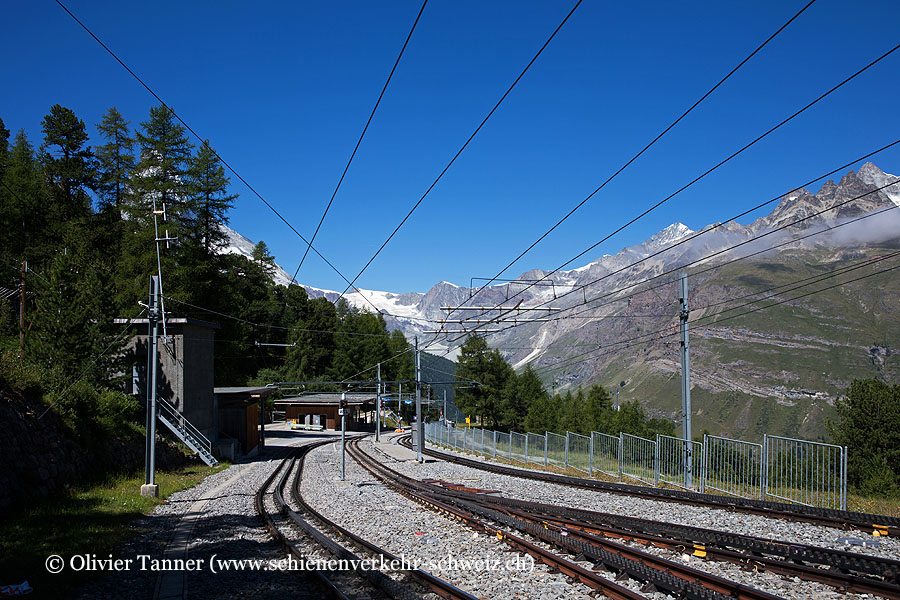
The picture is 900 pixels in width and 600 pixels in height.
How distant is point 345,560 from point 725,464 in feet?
48.9

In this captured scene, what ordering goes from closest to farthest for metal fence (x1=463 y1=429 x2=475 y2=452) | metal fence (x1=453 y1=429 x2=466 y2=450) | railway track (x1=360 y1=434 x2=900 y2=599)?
railway track (x1=360 y1=434 x2=900 y2=599), metal fence (x1=463 y1=429 x2=475 y2=452), metal fence (x1=453 y1=429 x2=466 y2=450)

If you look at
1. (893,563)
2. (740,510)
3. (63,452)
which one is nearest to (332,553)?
(893,563)

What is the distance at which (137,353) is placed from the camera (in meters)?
31.1

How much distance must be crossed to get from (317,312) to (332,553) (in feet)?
283

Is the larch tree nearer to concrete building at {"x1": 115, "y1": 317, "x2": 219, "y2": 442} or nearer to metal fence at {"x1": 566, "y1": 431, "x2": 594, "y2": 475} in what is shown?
concrete building at {"x1": 115, "y1": 317, "x2": 219, "y2": 442}

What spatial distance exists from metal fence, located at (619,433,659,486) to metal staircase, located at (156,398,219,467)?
64.0 ft

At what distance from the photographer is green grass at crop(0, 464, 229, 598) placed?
930cm

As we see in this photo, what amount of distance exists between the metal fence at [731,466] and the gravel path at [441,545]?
10.1 metres

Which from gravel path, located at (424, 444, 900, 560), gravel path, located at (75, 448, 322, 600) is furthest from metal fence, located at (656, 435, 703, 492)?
gravel path, located at (75, 448, 322, 600)

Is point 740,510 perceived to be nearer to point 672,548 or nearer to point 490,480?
point 672,548

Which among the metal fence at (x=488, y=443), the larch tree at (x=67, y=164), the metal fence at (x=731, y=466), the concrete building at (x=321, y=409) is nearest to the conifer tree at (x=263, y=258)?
the concrete building at (x=321, y=409)

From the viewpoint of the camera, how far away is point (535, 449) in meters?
32.4

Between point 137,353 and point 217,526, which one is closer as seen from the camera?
point 217,526

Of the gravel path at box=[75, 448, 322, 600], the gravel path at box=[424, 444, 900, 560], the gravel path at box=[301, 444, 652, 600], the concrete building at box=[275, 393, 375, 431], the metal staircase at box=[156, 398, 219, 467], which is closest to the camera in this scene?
the gravel path at box=[301, 444, 652, 600]
